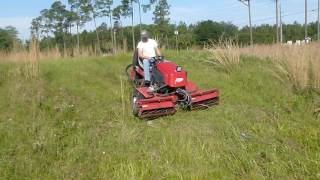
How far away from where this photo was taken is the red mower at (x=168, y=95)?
8375 millimetres

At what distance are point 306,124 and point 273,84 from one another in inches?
144

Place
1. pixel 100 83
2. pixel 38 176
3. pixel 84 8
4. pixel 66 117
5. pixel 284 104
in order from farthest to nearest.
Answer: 1. pixel 84 8
2. pixel 100 83
3. pixel 284 104
4. pixel 66 117
5. pixel 38 176

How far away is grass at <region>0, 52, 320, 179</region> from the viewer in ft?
19.2

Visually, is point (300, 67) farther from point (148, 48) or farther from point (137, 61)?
point (137, 61)

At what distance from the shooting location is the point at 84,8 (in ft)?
145

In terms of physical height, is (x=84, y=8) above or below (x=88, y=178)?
above

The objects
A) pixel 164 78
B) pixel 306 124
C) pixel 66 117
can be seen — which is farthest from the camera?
pixel 164 78

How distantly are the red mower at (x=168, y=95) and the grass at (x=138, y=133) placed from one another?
0.19 m

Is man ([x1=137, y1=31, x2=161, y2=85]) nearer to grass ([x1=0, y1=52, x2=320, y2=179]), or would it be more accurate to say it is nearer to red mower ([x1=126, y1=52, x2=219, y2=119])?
red mower ([x1=126, y1=52, x2=219, y2=119])

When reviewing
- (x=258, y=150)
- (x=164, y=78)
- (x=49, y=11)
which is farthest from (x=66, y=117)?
(x=49, y=11)

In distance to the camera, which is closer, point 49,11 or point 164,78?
point 164,78

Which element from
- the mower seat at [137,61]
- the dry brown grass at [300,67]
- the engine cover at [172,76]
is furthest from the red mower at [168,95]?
the dry brown grass at [300,67]

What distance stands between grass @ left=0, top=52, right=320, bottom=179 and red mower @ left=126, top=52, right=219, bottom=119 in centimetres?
19

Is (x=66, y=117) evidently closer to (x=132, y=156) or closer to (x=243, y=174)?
(x=132, y=156)
